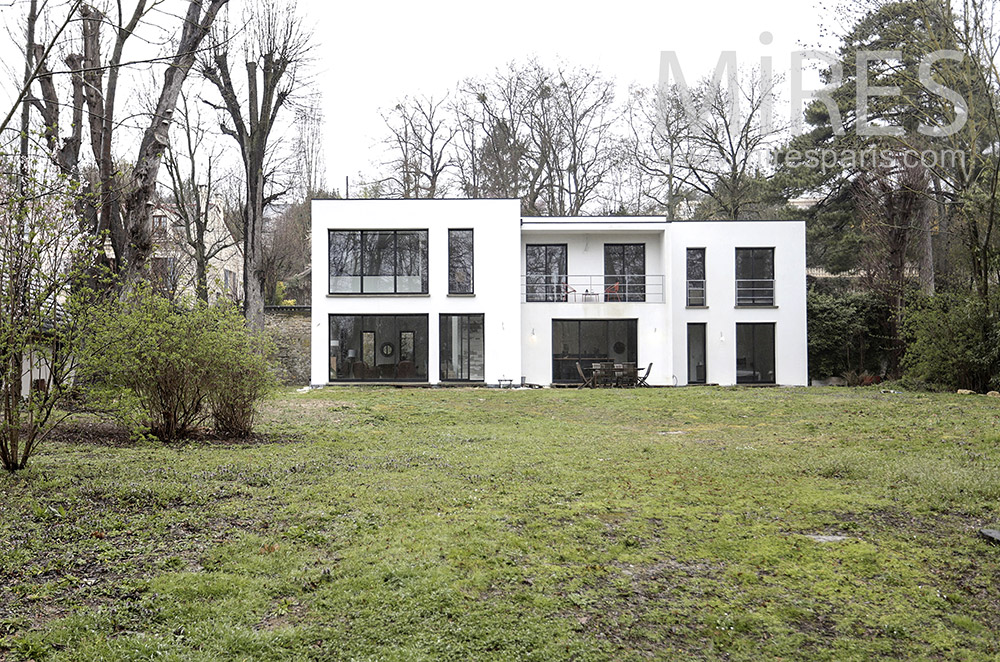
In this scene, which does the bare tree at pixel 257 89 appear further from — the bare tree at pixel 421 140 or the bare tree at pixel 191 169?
the bare tree at pixel 421 140

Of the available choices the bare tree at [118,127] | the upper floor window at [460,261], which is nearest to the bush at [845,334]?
the upper floor window at [460,261]

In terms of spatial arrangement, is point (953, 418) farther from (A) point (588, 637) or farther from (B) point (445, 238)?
(B) point (445, 238)

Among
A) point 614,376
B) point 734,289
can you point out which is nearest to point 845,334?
point 734,289

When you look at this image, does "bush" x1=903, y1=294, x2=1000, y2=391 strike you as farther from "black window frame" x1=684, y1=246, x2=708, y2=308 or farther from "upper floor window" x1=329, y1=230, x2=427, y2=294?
"upper floor window" x1=329, y1=230, x2=427, y2=294

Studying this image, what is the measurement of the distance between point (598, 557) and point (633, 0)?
551 inches

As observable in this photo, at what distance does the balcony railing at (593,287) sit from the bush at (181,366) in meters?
15.7

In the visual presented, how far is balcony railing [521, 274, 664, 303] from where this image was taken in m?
25.2

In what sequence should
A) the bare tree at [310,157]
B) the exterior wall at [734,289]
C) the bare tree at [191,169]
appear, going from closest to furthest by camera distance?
the exterior wall at [734,289] < the bare tree at [191,169] < the bare tree at [310,157]

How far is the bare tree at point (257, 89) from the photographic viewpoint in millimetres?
21297

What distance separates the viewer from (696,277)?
82.1 feet

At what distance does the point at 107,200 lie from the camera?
1123 cm

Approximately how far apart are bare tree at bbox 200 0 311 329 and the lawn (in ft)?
45.2

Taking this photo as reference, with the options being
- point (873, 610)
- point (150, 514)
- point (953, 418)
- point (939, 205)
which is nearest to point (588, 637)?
point (873, 610)

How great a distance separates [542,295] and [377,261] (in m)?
5.56
